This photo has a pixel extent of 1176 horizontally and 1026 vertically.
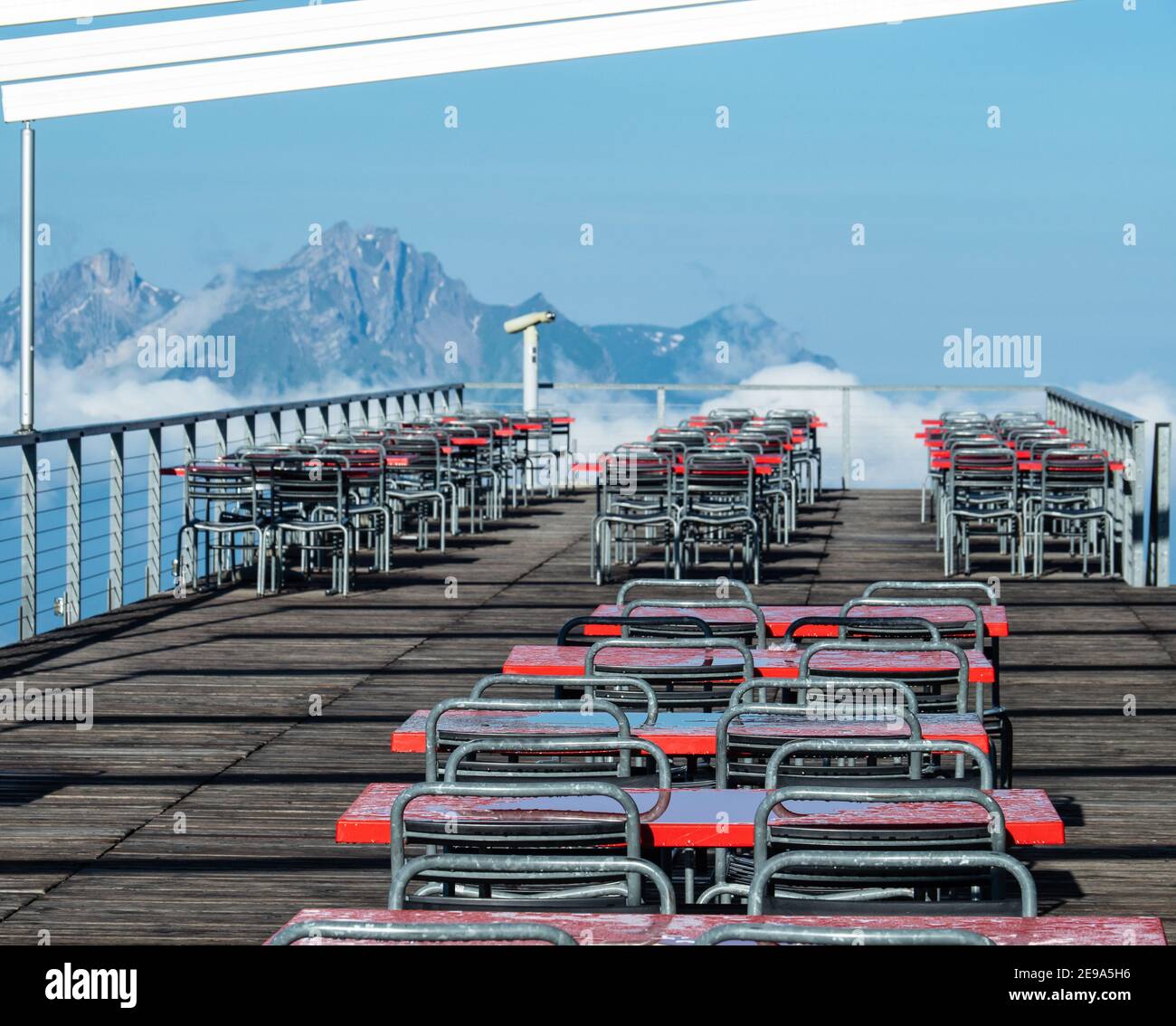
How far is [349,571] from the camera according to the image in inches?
534

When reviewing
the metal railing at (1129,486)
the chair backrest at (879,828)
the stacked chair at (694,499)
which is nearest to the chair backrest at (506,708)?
the chair backrest at (879,828)

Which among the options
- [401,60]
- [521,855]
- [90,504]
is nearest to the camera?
[521,855]

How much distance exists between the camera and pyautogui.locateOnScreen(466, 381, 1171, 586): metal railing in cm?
1387

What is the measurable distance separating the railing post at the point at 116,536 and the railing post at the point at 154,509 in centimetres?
57

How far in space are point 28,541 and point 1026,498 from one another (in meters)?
7.08

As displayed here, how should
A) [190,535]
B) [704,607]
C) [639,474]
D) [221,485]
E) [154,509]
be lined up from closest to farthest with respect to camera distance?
Answer: [704,607]
[221,485]
[154,509]
[190,535]
[639,474]

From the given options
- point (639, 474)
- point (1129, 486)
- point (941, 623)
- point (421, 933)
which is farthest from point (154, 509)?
point (421, 933)

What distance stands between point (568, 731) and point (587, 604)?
7449 mm

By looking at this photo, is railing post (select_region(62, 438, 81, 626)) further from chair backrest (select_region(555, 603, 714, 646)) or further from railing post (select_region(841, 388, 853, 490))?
railing post (select_region(841, 388, 853, 490))

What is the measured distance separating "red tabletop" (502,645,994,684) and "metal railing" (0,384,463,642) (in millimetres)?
4219

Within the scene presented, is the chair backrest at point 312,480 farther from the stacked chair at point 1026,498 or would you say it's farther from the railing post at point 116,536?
the stacked chair at point 1026,498

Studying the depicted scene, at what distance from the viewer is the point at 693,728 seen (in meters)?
5.26

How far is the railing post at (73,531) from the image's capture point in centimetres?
1180

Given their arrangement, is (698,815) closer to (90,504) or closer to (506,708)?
(506,708)
